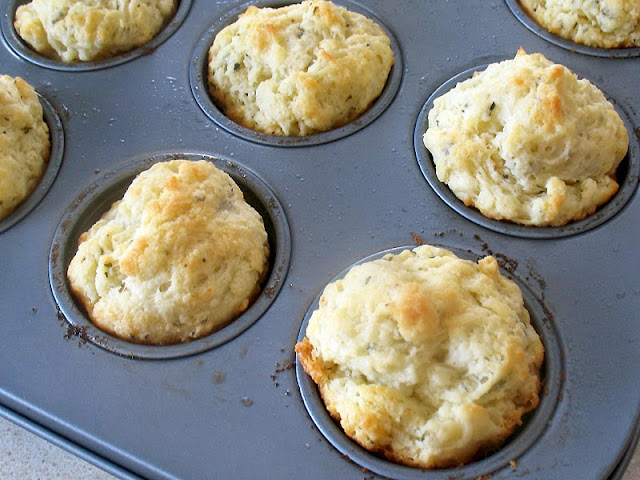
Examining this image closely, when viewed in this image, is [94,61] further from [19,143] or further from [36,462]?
[36,462]

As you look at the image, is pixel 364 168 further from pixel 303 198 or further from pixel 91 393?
pixel 91 393

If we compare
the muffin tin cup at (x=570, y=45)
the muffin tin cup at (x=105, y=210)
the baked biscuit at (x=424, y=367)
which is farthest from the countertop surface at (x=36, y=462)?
the muffin tin cup at (x=570, y=45)

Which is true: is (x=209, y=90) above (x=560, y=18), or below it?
below

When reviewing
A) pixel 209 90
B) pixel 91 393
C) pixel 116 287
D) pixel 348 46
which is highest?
pixel 348 46

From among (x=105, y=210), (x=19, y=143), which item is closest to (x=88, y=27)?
(x=19, y=143)

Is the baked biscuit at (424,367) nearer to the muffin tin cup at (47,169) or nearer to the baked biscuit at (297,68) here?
the baked biscuit at (297,68)

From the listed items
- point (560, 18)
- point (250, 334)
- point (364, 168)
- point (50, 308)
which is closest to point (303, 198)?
point (364, 168)
